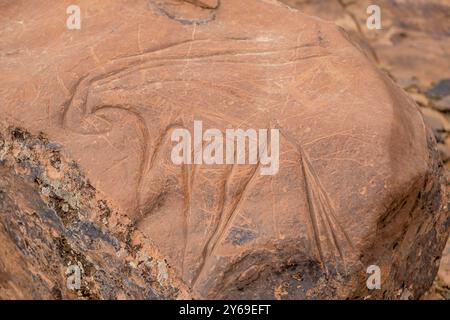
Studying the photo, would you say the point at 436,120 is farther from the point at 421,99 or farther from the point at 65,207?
the point at 65,207

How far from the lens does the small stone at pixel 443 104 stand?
4543 mm

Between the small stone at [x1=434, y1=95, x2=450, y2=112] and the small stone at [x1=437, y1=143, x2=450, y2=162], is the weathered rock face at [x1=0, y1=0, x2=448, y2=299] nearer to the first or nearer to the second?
the small stone at [x1=437, y1=143, x2=450, y2=162]

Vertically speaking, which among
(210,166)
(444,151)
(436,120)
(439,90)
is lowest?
(444,151)

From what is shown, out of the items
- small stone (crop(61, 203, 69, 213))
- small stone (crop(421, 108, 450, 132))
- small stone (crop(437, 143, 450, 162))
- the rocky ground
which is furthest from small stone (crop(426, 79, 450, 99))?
small stone (crop(61, 203, 69, 213))

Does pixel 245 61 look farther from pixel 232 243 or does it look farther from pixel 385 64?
pixel 385 64

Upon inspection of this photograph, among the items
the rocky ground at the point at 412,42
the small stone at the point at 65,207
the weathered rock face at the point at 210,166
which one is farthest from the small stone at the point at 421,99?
the small stone at the point at 65,207

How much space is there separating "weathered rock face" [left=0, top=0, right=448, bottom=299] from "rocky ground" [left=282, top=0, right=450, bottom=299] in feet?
4.94

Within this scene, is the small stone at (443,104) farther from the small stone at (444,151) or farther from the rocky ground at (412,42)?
the small stone at (444,151)

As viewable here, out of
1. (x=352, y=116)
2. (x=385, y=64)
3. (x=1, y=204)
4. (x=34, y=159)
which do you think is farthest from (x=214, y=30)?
(x=385, y=64)

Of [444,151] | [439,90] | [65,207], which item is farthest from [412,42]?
[65,207]

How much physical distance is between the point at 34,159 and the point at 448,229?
1.96 m

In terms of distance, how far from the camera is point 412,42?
4.99m

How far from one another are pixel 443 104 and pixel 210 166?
237cm

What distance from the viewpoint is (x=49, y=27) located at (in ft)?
10.4
